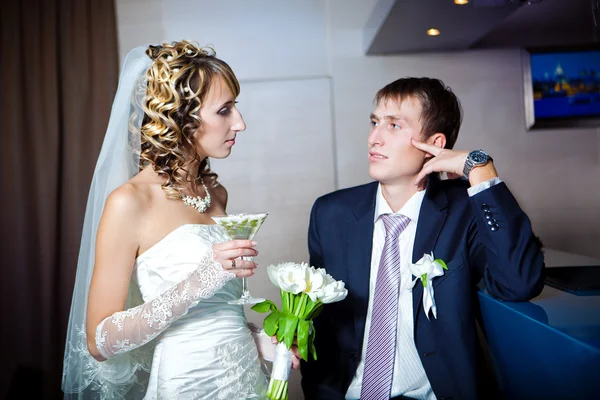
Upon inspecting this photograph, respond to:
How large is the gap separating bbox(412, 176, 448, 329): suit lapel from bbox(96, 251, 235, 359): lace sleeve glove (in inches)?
34.0

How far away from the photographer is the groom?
220 centimetres

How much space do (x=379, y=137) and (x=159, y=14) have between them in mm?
2822

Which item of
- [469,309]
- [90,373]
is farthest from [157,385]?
[469,309]

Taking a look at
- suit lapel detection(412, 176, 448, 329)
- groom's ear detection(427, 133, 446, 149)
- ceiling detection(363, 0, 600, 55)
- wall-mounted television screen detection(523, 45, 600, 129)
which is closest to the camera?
suit lapel detection(412, 176, 448, 329)

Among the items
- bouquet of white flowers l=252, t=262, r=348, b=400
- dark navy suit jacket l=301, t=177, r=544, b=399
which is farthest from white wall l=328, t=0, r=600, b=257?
bouquet of white flowers l=252, t=262, r=348, b=400

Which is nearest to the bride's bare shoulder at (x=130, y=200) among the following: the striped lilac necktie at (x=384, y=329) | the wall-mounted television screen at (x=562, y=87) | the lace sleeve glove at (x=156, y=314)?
the lace sleeve glove at (x=156, y=314)

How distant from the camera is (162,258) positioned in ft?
6.92

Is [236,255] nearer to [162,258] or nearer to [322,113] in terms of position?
[162,258]

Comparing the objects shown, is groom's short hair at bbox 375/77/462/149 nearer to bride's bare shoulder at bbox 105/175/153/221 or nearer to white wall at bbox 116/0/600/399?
bride's bare shoulder at bbox 105/175/153/221

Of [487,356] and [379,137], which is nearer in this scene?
[379,137]

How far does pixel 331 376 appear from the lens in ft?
8.08

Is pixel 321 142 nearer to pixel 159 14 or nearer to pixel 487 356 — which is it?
pixel 159 14

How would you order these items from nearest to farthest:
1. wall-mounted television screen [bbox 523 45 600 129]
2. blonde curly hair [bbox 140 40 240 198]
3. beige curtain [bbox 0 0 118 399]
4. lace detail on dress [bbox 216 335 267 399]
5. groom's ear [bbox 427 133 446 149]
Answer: lace detail on dress [bbox 216 335 267 399], blonde curly hair [bbox 140 40 240 198], groom's ear [bbox 427 133 446 149], beige curtain [bbox 0 0 118 399], wall-mounted television screen [bbox 523 45 600 129]

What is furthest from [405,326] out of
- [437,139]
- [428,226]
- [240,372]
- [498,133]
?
[498,133]
